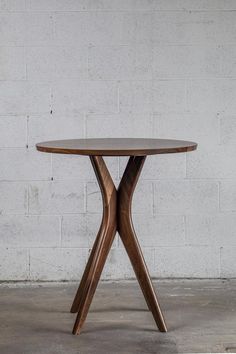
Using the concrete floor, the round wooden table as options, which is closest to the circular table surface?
the round wooden table

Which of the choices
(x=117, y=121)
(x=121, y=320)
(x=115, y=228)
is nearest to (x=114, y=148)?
(x=115, y=228)

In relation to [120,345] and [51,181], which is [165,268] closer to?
[51,181]

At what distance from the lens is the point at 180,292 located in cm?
319

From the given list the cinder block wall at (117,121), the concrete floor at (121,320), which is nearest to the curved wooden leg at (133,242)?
the concrete floor at (121,320)

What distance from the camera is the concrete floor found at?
7.93 feet

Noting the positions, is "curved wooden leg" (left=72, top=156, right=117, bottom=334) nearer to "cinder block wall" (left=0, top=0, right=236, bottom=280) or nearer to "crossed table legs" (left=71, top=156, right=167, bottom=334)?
"crossed table legs" (left=71, top=156, right=167, bottom=334)

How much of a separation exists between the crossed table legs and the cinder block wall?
2.57ft

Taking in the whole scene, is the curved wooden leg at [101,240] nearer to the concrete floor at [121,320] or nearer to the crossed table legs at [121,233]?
the crossed table legs at [121,233]

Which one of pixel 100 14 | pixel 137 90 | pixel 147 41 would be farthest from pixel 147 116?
pixel 100 14

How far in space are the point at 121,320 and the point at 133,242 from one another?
0.41m

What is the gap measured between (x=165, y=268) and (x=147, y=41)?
1296 millimetres

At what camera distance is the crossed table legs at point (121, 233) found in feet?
8.36

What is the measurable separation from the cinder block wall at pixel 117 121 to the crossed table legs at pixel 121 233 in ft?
2.57

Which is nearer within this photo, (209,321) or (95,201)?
(209,321)
